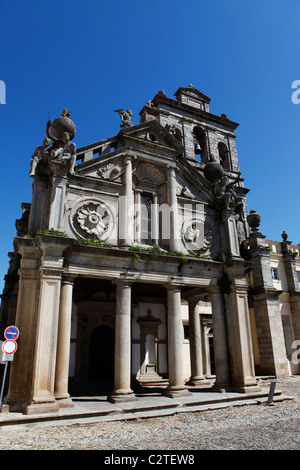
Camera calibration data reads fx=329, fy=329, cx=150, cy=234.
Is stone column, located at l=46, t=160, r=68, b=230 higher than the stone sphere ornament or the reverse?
the reverse

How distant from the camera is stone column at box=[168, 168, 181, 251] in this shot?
1444 cm

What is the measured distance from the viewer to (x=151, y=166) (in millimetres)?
15695

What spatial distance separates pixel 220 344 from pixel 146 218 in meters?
6.42

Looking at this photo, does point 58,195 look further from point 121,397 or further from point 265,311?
point 265,311

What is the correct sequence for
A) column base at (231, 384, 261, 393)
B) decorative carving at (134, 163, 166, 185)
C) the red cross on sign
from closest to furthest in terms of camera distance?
the red cross on sign, column base at (231, 384, 261, 393), decorative carving at (134, 163, 166, 185)

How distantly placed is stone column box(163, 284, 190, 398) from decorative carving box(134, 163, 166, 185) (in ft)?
17.0

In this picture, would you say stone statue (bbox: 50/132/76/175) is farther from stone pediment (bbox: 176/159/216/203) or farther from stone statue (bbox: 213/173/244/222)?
stone statue (bbox: 213/173/244/222)

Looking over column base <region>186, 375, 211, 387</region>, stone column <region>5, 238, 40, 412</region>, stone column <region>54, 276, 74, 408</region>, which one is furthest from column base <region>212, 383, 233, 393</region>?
stone column <region>5, 238, 40, 412</region>

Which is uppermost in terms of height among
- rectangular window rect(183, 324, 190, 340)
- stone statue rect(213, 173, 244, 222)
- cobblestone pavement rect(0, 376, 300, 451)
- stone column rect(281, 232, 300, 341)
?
stone statue rect(213, 173, 244, 222)

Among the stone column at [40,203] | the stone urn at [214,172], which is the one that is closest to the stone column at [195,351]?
the stone urn at [214,172]

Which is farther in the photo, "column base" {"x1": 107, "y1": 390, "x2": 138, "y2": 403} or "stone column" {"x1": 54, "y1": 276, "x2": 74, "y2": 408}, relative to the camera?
"column base" {"x1": 107, "y1": 390, "x2": 138, "y2": 403}

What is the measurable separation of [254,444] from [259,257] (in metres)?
16.5

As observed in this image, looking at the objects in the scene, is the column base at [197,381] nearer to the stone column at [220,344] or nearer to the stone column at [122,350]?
the stone column at [220,344]

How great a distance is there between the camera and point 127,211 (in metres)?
13.9
